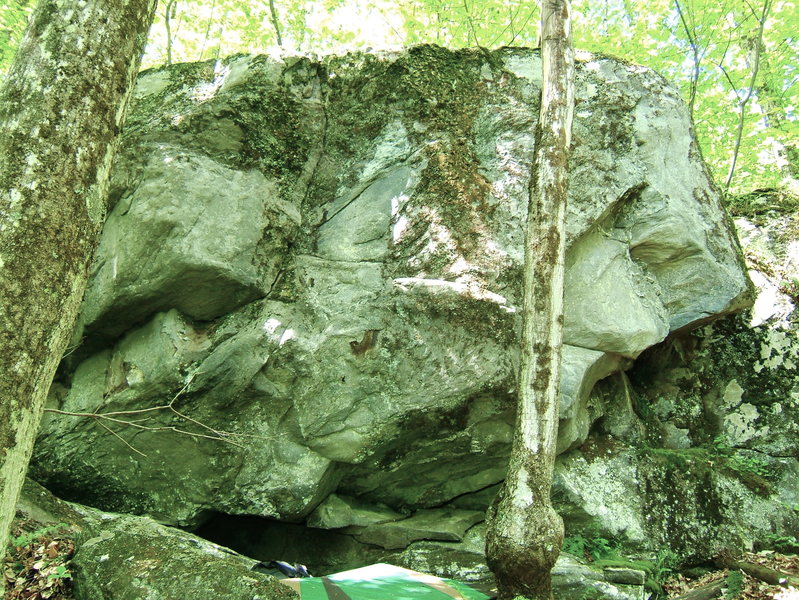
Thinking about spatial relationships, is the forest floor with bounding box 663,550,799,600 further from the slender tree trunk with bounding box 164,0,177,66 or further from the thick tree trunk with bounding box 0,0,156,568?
the slender tree trunk with bounding box 164,0,177,66

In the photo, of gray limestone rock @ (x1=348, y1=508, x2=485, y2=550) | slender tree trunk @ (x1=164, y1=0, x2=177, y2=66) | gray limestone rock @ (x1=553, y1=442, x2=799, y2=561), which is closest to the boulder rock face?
gray limestone rock @ (x1=348, y1=508, x2=485, y2=550)

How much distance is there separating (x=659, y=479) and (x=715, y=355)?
1962mm

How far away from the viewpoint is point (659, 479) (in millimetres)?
6902

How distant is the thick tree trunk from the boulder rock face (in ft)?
9.41

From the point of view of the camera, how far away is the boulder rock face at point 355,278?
6.14m

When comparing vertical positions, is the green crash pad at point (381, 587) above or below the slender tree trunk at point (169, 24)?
below

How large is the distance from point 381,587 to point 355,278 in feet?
9.91

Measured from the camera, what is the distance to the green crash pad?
4492mm

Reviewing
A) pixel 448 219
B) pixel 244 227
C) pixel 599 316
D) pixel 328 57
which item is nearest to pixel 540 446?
pixel 599 316

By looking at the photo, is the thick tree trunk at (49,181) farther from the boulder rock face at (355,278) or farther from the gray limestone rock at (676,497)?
the gray limestone rock at (676,497)

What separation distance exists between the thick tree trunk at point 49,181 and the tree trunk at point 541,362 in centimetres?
319

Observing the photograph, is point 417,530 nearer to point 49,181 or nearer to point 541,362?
point 541,362

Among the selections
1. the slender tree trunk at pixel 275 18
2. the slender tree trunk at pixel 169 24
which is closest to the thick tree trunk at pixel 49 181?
the slender tree trunk at pixel 169 24

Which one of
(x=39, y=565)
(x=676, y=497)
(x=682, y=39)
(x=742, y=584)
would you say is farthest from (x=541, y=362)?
(x=682, y=39)
